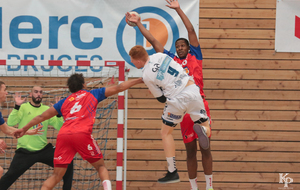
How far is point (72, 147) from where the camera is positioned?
4.75 meters

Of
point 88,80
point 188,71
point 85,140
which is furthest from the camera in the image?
point 88,80

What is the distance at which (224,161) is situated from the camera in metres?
7.05

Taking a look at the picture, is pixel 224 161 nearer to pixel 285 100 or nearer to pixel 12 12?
pixel 285 100

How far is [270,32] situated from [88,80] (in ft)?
14.0

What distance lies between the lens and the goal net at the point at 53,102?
6.80 m

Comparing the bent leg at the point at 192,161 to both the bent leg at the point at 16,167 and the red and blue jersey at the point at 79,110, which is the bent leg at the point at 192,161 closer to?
the red and blue jersey at the point at 79,110

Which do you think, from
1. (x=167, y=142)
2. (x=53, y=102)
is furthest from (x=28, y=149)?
(x=167, y=142)

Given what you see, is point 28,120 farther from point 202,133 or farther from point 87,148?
point 202,133

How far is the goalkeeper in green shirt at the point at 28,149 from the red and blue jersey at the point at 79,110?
43.7 inches

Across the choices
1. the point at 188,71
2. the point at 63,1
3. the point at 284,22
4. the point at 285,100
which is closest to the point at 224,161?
the point at 285,100

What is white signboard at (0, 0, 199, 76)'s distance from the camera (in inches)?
276

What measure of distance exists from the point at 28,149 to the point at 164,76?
3.03 meters

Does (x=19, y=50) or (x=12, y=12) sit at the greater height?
(x=12, y=12)

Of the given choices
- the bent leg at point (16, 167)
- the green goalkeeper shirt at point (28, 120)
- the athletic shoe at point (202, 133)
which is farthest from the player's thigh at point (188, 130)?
the bent leg at point (16, 167)
